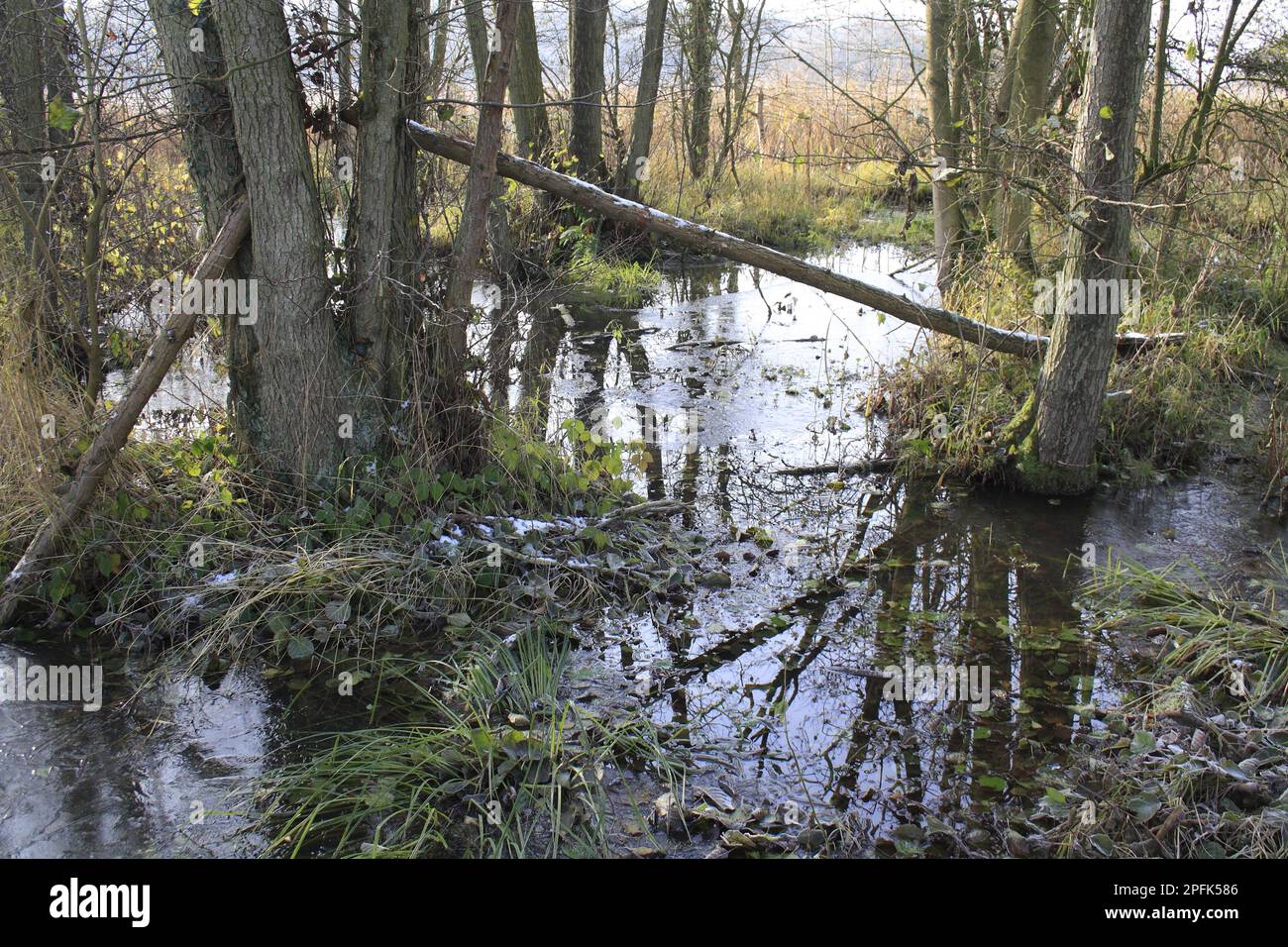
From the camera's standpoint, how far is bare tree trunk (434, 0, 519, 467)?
17.3 ft

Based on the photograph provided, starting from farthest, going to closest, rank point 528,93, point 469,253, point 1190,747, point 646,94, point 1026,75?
point 646,94, point 528,93, point 1026,75, point 469,253, point 1190,747

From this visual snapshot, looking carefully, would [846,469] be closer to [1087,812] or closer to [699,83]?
[1087,812]

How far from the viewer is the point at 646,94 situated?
1346 cm

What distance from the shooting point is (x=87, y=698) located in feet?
13.8

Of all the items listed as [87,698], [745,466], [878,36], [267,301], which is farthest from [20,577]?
[878,36]

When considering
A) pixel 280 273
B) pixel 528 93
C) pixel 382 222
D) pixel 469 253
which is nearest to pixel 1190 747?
pixel 469 253

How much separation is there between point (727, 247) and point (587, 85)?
7.92 meters

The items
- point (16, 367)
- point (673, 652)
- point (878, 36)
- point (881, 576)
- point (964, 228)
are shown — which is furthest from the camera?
point (878, 36)

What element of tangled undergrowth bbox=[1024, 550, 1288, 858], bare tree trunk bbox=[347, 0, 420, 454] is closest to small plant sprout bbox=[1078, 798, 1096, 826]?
tangled undergrowth bbox=[1024, 550, 1288, 858]

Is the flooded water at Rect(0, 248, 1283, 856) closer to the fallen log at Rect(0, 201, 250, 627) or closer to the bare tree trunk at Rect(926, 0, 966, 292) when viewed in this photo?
the fallen log at Rect(0, 201, 250, 627)

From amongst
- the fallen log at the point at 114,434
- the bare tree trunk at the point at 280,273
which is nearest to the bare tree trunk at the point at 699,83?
the bare tree trunk at the point at 280,273

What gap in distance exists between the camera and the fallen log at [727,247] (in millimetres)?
5543
